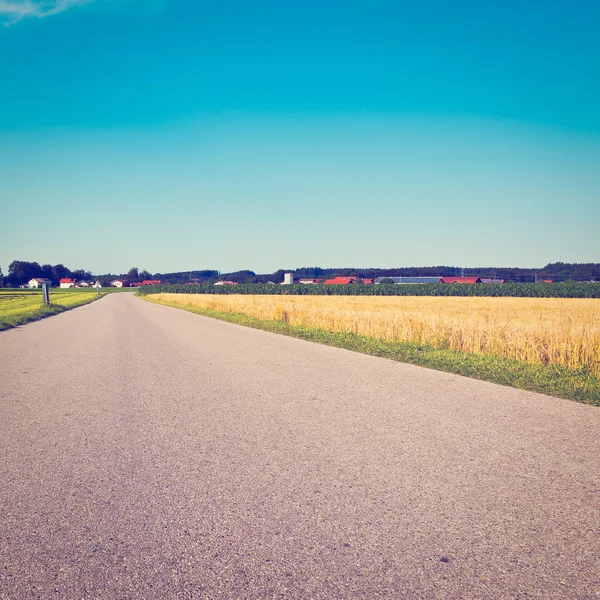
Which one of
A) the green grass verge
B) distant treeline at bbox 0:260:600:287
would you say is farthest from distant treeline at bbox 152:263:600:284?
the green grass verge

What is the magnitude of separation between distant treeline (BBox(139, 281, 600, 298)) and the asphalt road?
5439 cm

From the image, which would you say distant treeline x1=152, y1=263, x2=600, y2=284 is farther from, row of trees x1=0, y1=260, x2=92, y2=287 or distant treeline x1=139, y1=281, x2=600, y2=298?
row of trees x1=0, y1=260, x2=92, y2=287

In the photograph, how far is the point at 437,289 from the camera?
67.0m

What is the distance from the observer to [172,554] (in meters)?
2.92

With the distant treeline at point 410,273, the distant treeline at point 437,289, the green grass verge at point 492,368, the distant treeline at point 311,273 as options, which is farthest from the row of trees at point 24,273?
the green grass verge at point 492,368

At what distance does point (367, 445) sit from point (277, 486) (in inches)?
52.8

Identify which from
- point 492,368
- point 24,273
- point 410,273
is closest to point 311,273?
point 410,273

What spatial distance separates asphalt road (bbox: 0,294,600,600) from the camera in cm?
269

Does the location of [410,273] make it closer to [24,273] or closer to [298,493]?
[24,273]

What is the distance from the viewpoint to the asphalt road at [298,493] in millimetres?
2691

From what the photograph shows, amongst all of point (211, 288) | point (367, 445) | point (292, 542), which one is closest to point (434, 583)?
point (292, 542)

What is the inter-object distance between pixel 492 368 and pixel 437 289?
59803mm

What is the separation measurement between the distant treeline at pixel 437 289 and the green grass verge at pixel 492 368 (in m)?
48.9

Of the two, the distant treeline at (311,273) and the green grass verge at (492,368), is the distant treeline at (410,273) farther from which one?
the green grass verge at (492,368)
